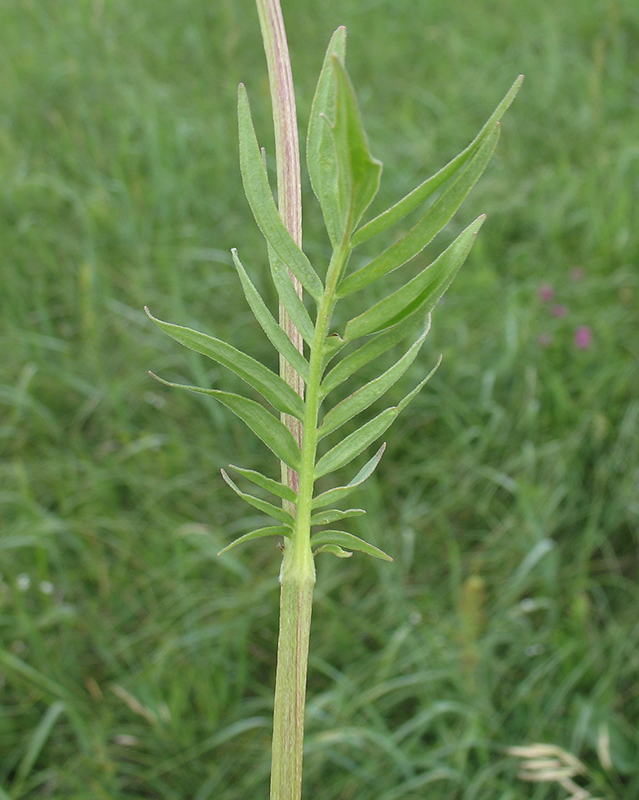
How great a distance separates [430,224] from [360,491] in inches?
54.8

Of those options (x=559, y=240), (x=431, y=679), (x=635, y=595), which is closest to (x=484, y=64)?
(x=559, y=240)

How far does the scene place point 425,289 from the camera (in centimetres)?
17

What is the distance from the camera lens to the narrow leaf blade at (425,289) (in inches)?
6.5

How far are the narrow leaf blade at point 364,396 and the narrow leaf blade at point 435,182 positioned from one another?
24 mm

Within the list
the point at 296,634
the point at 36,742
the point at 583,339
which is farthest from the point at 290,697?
the point at 583,339

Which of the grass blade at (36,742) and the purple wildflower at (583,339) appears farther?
the purple wildflower at (583,339)

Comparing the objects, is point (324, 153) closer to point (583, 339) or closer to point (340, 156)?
point (340, 156)

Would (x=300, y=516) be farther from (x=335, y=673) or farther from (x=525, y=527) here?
(x=525, y=527)

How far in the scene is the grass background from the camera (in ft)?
4.05

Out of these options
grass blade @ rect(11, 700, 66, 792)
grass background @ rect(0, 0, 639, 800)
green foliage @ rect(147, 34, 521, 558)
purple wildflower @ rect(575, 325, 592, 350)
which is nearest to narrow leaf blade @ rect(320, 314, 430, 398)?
green foliage @ rect(147, 34, 521, 558)

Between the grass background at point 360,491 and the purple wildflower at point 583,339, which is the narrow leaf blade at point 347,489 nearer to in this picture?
the grass background at point 360,491

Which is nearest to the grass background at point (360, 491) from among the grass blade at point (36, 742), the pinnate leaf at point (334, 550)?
the grass blade at point (36, 742)

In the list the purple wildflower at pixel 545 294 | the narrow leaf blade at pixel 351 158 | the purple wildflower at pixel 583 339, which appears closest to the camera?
the narrow leaf blade at pixel 351 158

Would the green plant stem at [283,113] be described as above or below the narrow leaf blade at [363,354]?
above
